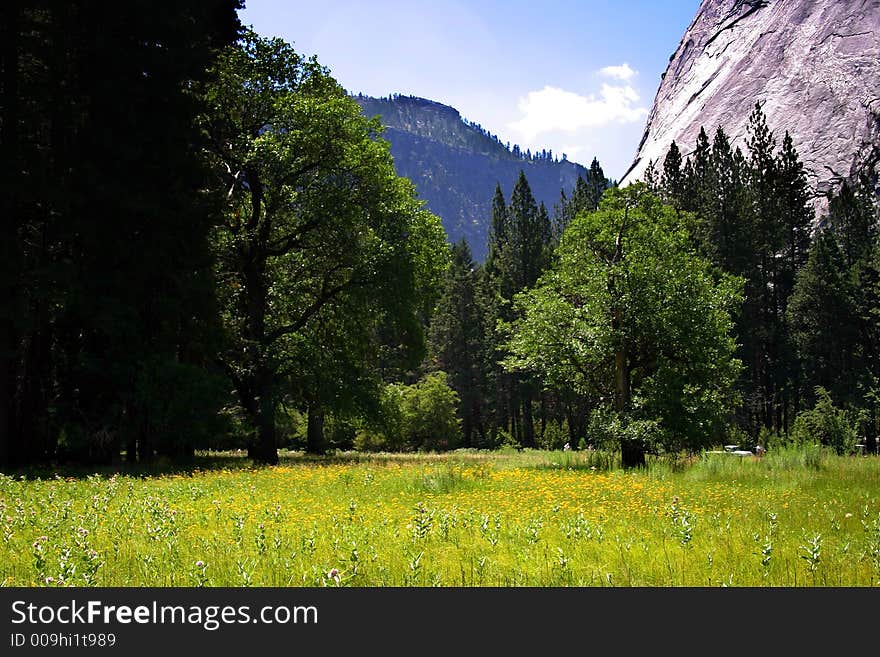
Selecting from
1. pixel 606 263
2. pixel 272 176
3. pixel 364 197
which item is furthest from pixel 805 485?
pixel 272 176

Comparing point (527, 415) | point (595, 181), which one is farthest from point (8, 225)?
point (595, 181)

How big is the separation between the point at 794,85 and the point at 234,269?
8573 centimetres

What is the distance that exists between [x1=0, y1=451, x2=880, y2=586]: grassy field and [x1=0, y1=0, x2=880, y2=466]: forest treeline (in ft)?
15.3

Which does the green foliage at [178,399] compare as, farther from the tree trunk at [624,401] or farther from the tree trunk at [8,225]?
the tree trunk at [624,401]

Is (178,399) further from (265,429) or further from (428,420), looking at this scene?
(428,420)

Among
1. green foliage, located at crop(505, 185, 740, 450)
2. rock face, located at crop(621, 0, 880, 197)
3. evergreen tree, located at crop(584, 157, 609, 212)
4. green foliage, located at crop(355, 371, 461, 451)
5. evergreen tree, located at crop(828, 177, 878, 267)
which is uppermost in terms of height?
rock face, located at crop(621, 0, 880, 197)

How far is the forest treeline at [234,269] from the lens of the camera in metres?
16.9

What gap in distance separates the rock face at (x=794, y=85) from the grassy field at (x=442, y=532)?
75.1 m

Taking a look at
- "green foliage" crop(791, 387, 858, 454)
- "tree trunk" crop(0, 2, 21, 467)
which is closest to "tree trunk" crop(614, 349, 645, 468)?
"green foliage" crop(791, 387, 858, 454)

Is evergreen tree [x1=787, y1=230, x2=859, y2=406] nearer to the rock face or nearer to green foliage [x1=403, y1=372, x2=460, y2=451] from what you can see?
green foliage [x1=403, y1=372, x2=460, y2=451]

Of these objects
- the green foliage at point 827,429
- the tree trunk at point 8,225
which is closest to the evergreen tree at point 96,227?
the tree trunk at point 8,225

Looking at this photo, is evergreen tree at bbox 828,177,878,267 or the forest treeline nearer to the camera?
the forest treeline

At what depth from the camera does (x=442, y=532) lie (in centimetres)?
769

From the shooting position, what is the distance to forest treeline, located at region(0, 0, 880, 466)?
16.9m
